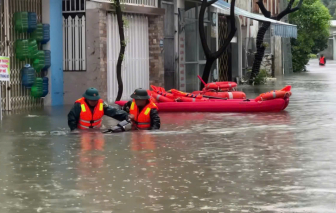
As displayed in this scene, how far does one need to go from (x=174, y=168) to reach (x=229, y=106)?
8.64 meters

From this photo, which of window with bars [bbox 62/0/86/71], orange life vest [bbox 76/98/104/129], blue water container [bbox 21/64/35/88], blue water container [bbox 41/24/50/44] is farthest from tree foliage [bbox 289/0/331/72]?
orange life vest [bbox 76/98/104/129]

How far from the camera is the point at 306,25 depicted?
5053 centimetres

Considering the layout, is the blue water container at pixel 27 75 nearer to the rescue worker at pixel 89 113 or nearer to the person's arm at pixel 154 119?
the rescue worker at pixel 89 113

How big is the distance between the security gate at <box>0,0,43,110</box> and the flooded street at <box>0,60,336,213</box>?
9.44 ft

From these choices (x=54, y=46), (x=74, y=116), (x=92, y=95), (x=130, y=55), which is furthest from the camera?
(x=130, y=55)

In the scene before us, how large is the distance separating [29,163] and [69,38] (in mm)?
11325

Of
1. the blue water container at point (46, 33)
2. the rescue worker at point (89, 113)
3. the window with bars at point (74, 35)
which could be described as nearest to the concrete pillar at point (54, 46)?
the blue water container at point (46, 33)

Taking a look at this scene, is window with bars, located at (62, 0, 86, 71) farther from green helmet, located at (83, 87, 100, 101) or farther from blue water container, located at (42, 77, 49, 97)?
green helmet, located at (83, 87, 100, 101)

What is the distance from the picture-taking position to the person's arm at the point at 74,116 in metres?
13.0

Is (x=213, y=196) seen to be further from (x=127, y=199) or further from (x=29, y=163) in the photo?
(x=29, y=163)

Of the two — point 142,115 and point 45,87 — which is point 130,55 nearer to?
point 45,87

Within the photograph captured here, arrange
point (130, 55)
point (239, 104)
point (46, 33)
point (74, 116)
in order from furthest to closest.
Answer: point (130, 55)
point (46, 33)
point (239, 104)
point (74, 116)

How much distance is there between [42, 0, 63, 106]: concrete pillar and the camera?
20062mm

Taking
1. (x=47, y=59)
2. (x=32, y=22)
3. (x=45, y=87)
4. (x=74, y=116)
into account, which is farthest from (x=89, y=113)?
(x=47, y=59)
